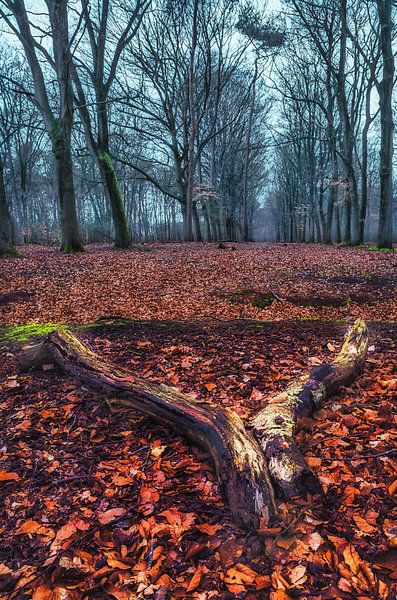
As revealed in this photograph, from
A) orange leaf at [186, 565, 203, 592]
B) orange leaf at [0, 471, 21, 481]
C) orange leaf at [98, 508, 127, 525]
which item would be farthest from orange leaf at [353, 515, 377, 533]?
orange leaf at [0, 471, 21, 481]

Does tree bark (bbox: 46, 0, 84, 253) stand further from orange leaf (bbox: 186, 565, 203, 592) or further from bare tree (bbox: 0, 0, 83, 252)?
orange leaf (bbox: 186, 565, 203, 592)

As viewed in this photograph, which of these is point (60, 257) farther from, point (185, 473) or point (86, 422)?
point (185, 473)

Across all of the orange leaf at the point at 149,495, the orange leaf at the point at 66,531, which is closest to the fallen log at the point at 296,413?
the orange leaf at the point at 149,495

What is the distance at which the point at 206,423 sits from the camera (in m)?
2.48

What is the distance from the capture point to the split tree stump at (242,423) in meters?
2.03

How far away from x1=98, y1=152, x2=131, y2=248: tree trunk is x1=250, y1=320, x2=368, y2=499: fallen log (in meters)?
12.7

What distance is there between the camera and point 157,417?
282 centimetres

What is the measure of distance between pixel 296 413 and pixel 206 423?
762mm

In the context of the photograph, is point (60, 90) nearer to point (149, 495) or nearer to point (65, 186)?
point (65, 186)

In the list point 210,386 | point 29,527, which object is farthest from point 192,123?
point 29,527

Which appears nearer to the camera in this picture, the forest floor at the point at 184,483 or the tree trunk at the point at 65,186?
the forest floor at the point at 184,483

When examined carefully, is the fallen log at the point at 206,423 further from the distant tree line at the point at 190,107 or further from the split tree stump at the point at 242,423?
the distant tree line at the point at 190,107

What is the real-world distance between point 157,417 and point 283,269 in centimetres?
785

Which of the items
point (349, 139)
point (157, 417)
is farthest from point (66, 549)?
point (349, 139)
